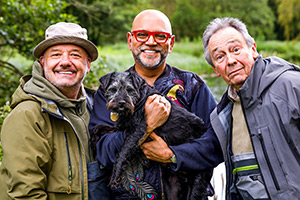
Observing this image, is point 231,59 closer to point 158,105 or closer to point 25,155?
point 158,105

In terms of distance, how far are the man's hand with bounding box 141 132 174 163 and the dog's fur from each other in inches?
3.5

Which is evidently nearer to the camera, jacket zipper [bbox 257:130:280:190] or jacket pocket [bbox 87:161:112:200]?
jacket zipper [bbox 257:130:280:190]

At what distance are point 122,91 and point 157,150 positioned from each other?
66 centimetres

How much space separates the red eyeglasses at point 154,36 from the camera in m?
3.09

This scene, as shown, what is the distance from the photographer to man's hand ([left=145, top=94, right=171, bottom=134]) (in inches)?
112

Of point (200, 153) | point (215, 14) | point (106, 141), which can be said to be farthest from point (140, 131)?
point (215, 14)

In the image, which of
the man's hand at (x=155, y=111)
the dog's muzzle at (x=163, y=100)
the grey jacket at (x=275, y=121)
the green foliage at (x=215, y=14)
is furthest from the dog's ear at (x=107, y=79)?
the green foliage at (x=215, y=14)

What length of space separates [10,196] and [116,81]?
1.35m

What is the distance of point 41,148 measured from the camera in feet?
8.14

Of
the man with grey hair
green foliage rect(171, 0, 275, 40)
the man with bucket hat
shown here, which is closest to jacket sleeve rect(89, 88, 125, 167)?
the man with bucket hat

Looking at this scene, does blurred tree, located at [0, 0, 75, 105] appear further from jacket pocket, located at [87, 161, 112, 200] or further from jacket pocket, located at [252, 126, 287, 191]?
jacket pocket, located at [252, 126, 287, 191]

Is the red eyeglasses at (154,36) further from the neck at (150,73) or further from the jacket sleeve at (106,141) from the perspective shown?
the jacket sleeve at (106,141)

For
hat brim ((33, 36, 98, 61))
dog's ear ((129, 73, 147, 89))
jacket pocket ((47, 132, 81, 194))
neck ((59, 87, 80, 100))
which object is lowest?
jacket pocket ((47, 132, 81, 194))

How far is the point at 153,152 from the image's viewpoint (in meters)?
2.82
